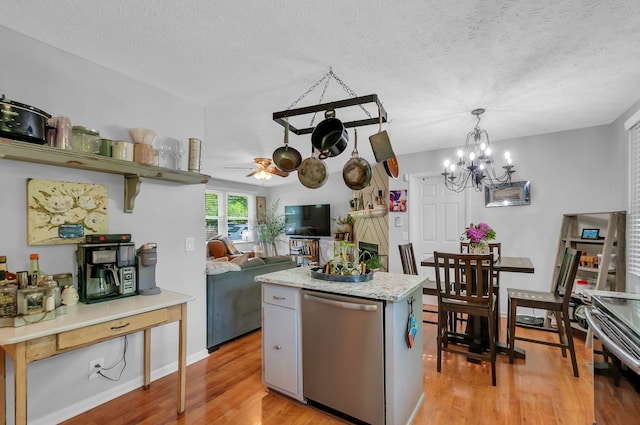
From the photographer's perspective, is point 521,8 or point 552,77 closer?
point 521,8

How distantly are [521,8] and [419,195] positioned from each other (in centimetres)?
334

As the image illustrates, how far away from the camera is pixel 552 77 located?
7.59 ft

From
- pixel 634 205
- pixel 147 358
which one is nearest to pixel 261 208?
pixel 147 358

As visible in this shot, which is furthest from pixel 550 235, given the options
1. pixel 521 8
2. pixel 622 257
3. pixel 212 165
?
pixel 212 165

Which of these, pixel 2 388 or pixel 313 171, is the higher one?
pixel 313 171

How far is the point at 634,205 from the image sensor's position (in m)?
2.89

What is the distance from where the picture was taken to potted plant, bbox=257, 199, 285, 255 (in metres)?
8.20

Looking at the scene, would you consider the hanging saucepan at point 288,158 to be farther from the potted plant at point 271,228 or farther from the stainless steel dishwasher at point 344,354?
the potted plant at point 271,228

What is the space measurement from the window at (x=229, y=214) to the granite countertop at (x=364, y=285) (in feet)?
18.2

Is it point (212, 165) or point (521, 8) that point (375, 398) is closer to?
point (521, 8)

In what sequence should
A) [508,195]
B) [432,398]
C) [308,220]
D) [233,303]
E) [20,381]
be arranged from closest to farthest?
[20,381]
[432,398]
[233,303]
[508,195]
[308,220]

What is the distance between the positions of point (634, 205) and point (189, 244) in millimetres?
4226

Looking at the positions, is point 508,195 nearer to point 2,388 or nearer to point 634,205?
point 634,205

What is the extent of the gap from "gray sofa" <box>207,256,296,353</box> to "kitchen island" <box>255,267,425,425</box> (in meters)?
0.93
